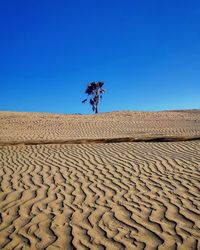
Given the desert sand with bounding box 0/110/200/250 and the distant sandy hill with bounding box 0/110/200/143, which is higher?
the distant sandy hill with bounding box 0/110/200/143

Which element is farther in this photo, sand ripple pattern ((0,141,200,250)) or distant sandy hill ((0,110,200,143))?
distant sandy hill ((0,110,200,143))

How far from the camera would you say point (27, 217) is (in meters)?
4.31

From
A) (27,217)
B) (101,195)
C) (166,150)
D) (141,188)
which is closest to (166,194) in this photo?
(141,188)

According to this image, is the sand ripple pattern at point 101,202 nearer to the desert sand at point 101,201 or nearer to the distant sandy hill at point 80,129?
the desert sand at point 101,201

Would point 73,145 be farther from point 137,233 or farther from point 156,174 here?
point 137,233

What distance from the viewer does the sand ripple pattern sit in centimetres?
356

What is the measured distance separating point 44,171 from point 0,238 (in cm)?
358

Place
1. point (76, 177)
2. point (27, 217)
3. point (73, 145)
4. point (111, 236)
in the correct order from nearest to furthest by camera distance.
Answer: point (111, 236) → point (27, 217) → point (76, 177) → point (73, 145)

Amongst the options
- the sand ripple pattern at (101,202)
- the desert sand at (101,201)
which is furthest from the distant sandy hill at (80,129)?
the sand ripple pattern at (101,202)

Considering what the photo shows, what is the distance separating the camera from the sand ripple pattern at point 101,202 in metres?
3.56

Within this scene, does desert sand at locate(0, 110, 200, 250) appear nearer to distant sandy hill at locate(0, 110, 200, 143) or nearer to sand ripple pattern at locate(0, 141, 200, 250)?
sand ripple pattern at locate(0, 141, 200, 250)

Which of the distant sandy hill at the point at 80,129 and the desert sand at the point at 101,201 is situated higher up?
the distant sandy hill at the point at 80,129

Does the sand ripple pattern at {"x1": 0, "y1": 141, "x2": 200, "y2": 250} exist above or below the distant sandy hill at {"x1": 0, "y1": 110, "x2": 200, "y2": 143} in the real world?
below

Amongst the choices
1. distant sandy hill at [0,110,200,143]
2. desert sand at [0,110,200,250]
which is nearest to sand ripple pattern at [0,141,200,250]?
desert sand at [0,110,200,250]
